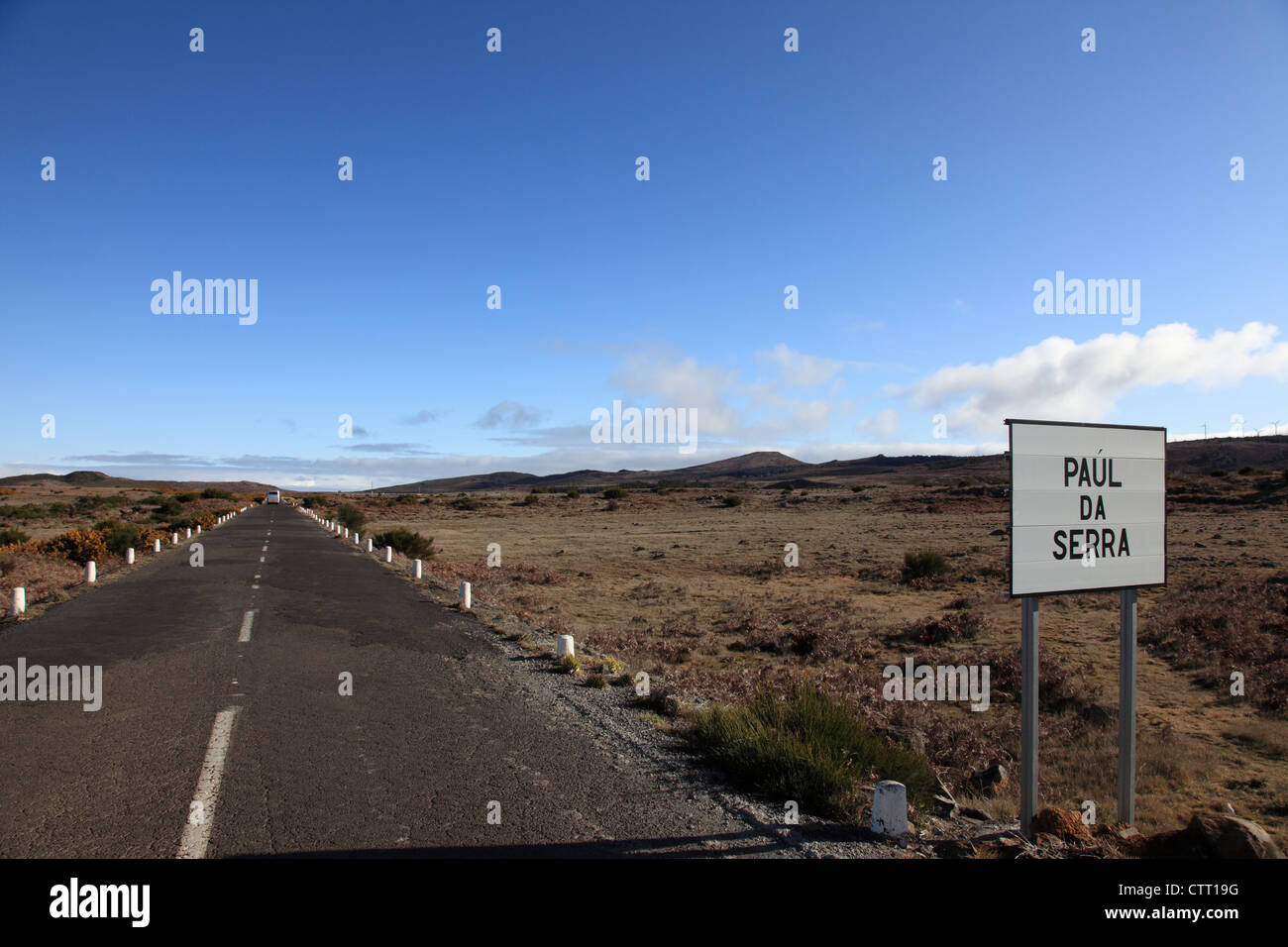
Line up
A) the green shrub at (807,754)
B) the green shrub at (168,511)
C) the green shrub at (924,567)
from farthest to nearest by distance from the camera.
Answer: the green shrub at (168,511) < the green shrub at (924,567) < the green shrub at (807,754)

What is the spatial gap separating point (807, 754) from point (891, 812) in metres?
0.92

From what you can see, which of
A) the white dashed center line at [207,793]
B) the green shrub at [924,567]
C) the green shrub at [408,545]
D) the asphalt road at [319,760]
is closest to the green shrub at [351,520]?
the green shrub at [408,545]

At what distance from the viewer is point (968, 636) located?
1454cm

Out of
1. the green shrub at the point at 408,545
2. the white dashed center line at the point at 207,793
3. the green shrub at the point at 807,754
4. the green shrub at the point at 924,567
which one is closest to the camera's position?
the white dashed center line at the point at 207,793

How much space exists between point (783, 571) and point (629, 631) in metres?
10.9

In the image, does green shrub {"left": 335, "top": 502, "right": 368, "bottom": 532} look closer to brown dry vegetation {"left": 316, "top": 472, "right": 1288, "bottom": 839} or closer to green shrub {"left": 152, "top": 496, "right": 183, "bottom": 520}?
brown dry vegetation {"left": 316, "top": 472, "right": 1288, "bottom": 839}

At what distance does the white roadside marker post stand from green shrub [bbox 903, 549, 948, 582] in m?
18.5

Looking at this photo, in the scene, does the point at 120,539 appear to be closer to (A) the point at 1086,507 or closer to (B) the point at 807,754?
(B) the point at 807,754

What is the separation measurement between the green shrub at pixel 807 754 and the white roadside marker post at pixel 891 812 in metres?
0.26

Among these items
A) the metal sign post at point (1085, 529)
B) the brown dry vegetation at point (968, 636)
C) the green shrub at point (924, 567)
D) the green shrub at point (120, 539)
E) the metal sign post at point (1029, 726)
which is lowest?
the brown dry vegetation at point (968, 636)

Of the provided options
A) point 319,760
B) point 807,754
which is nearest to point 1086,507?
point 807,754

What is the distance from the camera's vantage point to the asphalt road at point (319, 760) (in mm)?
4426

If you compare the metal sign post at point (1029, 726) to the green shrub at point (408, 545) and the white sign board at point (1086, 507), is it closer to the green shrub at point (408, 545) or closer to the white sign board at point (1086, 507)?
the white sign board at point (1086, 507)
